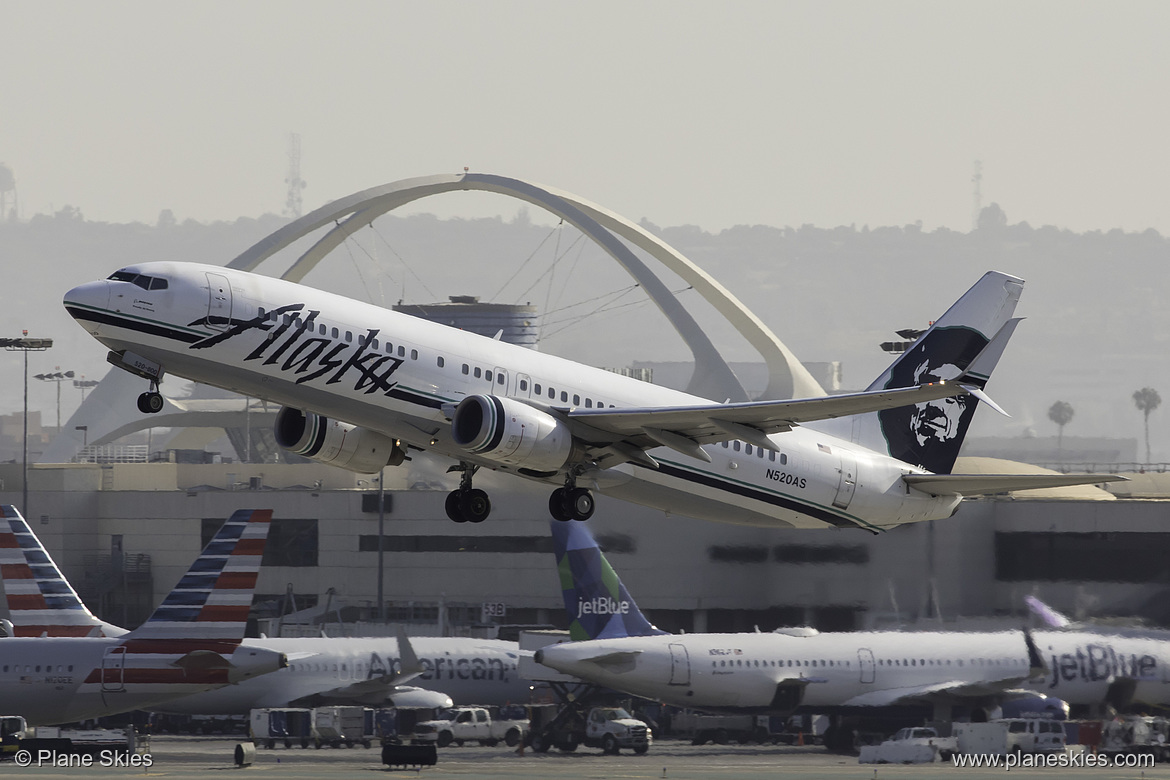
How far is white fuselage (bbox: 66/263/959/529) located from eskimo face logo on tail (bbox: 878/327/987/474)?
387cm

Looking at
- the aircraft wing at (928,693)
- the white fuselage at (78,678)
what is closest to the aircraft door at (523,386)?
the white fuselage at (78,678)

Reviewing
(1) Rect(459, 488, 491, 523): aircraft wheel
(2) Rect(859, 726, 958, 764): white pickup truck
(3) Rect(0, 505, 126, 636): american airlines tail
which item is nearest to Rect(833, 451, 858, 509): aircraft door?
(1) Rect(459, 488, 491, 523): aircraft wheel

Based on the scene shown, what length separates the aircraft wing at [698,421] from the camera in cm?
3853

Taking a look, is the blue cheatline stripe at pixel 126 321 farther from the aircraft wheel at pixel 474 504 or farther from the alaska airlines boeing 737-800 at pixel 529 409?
the aircraft wheel at pixel 474 504

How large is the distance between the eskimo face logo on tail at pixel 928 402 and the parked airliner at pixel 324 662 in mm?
24581

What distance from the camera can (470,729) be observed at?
215 feet

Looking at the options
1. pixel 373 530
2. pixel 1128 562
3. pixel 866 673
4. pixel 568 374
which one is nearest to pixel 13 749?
pixel 568 374

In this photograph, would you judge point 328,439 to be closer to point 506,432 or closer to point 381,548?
point 506,432

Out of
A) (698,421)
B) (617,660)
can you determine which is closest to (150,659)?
(617,660)

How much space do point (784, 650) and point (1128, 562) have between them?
1883cm

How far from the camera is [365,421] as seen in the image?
38.9 meters

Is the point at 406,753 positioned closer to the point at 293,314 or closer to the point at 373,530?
the point at 293,314

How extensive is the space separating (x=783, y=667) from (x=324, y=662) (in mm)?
18568

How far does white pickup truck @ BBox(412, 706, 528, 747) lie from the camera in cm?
6500
